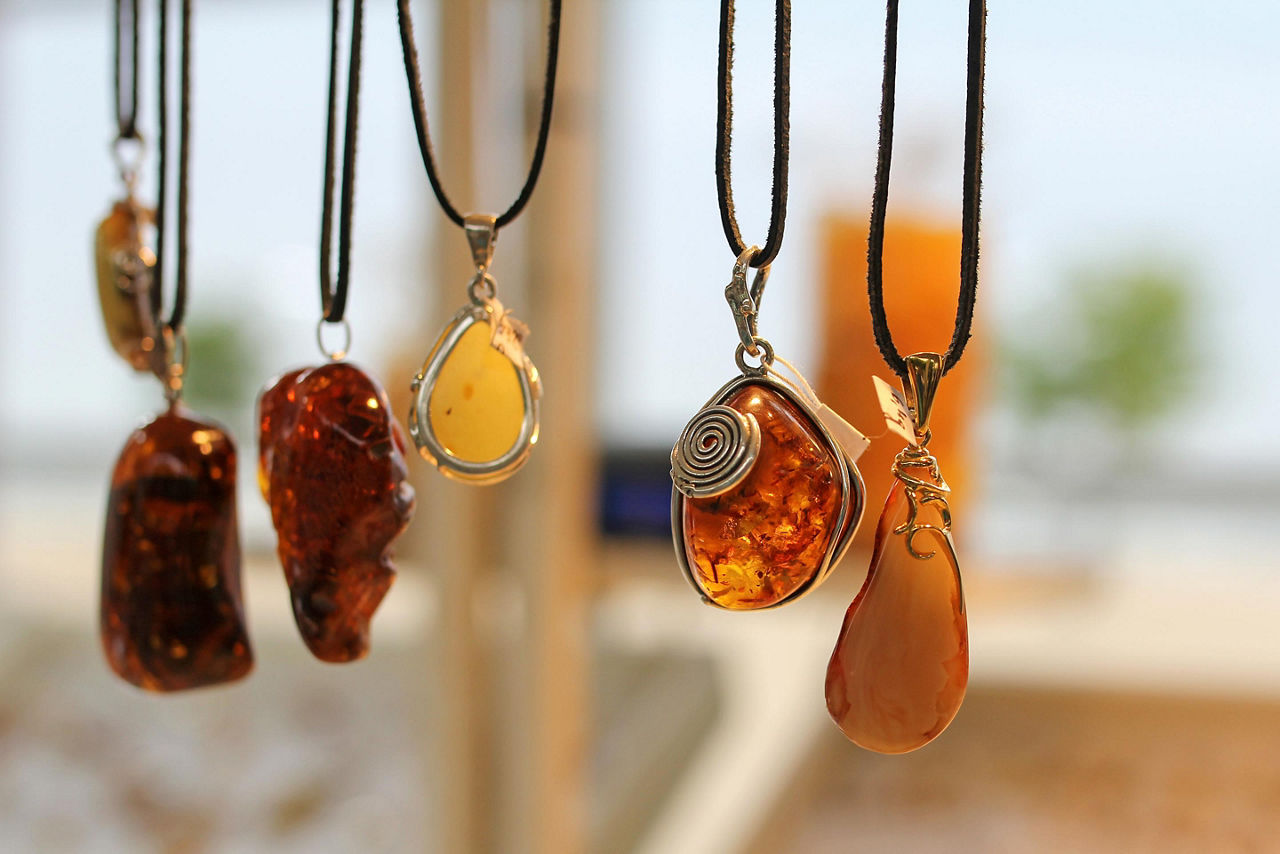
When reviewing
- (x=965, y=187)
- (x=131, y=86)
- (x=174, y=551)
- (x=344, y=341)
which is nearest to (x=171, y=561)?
(x=174, y=551)


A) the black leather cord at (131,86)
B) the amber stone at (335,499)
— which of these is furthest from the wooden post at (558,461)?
the amber stone at (335,499)

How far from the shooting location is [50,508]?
200 cm

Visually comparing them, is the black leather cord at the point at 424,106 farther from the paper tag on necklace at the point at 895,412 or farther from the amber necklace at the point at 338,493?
the paper tag on necklace at the point at 895,412

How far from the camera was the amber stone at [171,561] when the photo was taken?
459mm

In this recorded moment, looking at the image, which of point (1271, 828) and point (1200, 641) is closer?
point (1271, 828)

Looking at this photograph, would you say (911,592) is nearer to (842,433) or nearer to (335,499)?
(842,433)

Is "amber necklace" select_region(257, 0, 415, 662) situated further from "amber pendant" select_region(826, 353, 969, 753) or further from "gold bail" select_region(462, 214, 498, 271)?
"amber pendant" select_region(826, 353, 969, 753)

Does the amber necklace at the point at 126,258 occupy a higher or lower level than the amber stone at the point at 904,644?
higher

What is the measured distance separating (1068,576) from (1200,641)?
0.17 m

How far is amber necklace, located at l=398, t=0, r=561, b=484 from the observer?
39 cm

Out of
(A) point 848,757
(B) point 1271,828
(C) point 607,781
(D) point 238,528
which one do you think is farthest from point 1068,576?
(D) point 238,528

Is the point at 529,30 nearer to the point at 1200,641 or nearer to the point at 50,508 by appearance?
the point at 1200,641

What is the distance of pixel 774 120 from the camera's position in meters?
0.37

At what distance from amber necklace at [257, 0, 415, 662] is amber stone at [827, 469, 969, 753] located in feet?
0.54
